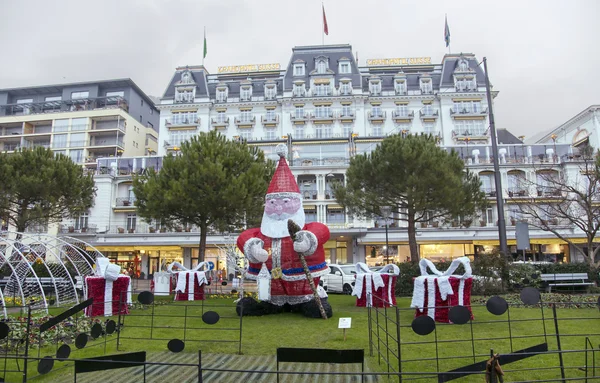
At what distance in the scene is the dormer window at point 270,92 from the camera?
4431 cm

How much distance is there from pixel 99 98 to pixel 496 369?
172 ft

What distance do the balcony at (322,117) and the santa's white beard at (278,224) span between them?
100 feet

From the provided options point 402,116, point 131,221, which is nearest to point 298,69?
point 402,116

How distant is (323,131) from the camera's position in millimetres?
42344

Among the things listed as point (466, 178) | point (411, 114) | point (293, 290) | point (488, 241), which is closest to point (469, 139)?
point (411, 114)

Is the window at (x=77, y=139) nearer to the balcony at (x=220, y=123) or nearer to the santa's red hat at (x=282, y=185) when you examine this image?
the balcony at (x=220, y=123)

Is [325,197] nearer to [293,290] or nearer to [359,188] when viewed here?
[359,188]

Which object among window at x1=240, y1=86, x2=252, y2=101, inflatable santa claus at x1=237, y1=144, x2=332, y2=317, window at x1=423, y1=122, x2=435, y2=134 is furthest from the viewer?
window at x1=240, y1=86, x2=252, y2=101

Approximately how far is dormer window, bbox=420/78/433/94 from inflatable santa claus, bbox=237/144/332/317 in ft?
113

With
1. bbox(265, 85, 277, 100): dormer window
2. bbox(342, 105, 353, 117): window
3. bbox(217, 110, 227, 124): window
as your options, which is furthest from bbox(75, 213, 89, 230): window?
bbox(342, 105, 353, 117): window

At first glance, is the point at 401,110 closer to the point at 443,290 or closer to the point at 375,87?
the point at 375,87

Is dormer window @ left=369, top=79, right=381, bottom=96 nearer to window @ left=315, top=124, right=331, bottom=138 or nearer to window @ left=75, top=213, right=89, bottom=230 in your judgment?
window @ left=315, top=124, right=331, bottom=138

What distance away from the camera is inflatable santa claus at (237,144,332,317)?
475 inches

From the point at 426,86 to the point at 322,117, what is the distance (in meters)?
11.3
